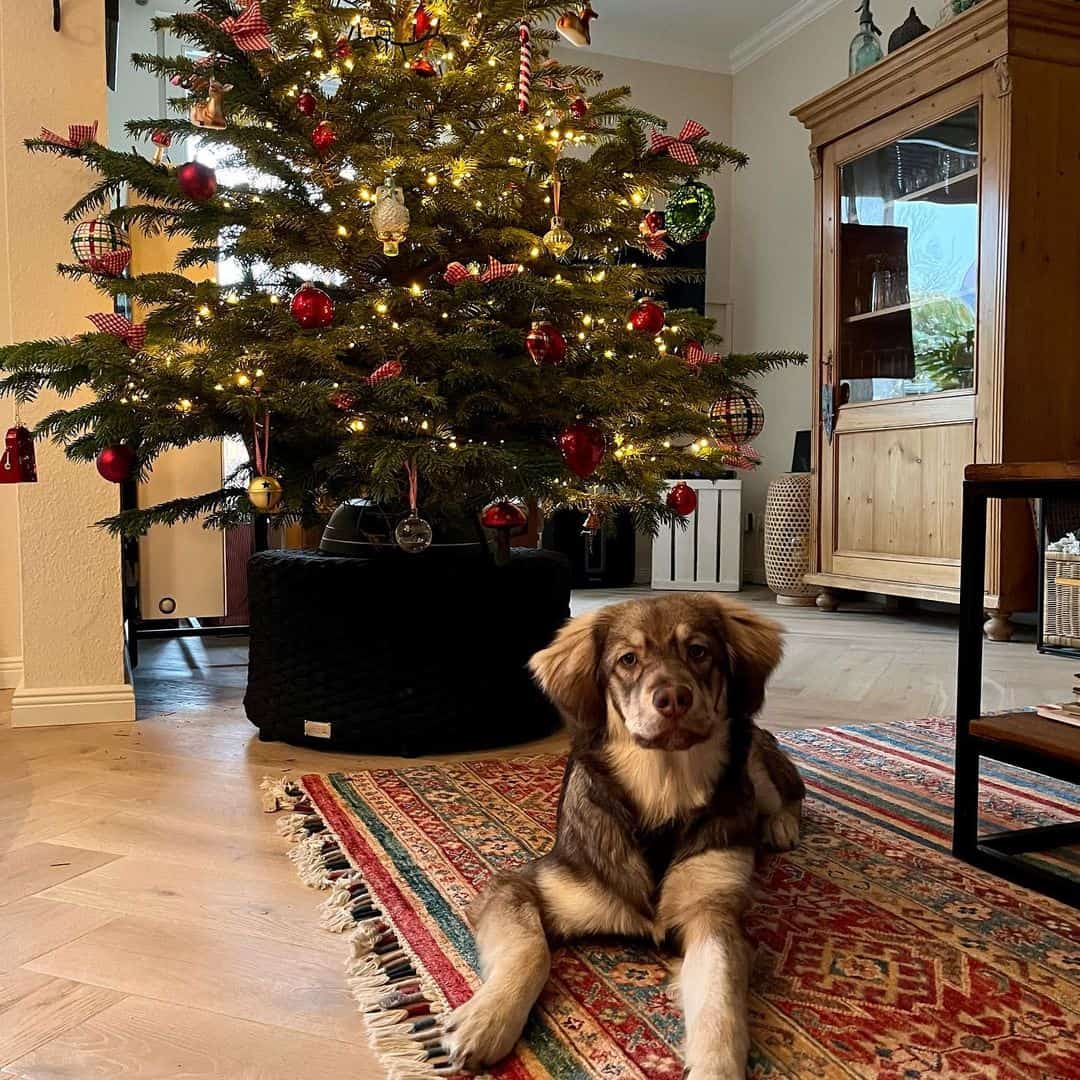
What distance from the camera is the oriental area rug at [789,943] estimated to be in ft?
3.89

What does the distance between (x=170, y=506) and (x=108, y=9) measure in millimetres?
1701

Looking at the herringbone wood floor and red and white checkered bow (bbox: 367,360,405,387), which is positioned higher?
red and white checkered bow (bbox: 367,360,405,387)

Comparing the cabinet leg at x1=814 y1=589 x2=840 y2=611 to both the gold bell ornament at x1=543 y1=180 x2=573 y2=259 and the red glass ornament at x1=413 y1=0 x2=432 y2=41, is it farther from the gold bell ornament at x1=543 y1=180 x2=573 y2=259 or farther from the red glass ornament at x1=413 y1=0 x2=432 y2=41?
the red glass ornament at x1=413 y1=0 x2=432 y2=41

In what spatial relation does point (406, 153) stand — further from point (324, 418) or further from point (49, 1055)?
point (49, 1055)

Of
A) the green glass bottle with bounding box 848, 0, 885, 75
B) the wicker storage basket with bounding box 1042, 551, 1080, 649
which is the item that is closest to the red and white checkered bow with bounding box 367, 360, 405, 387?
the wicker storage basket with bounding box 1042, 551, 1080, 649

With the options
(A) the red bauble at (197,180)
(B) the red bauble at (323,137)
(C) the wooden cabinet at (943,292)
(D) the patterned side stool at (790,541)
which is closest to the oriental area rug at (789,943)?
Result: (A) the red bauble at (197,180)

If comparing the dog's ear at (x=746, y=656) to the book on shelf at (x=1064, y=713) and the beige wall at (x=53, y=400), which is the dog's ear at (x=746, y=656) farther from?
the beige wall at (x=53, y=400)

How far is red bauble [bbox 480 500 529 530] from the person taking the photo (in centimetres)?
232

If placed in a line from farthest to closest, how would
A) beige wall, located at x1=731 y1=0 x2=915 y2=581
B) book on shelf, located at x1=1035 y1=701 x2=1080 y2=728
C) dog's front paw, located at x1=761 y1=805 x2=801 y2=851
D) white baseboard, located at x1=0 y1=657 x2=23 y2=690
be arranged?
beige wall, located at x1=731 y1=0 x2=915 y2=581
white baseboard, located at x1=0 y1=657 x2=23 y2=690
dog's front paw, located at x1=761 y1=805 x2=801 y2=851
book on shelf, located at x1=1035 y1=701 x2=1080 y2=728

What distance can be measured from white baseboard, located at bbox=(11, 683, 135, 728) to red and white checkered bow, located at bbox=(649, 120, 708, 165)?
2.09m

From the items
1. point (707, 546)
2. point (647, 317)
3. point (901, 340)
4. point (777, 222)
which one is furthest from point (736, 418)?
point (777, 222)

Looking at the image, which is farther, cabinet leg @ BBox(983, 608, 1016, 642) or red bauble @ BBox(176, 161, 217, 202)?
cabinet leg @ BBox(983, 608, 1016, 642)

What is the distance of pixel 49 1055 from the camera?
118 centimetres

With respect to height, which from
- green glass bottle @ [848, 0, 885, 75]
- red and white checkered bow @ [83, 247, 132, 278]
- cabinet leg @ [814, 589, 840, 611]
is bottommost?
cabinet leg @ [814, 589, 840, 611]
